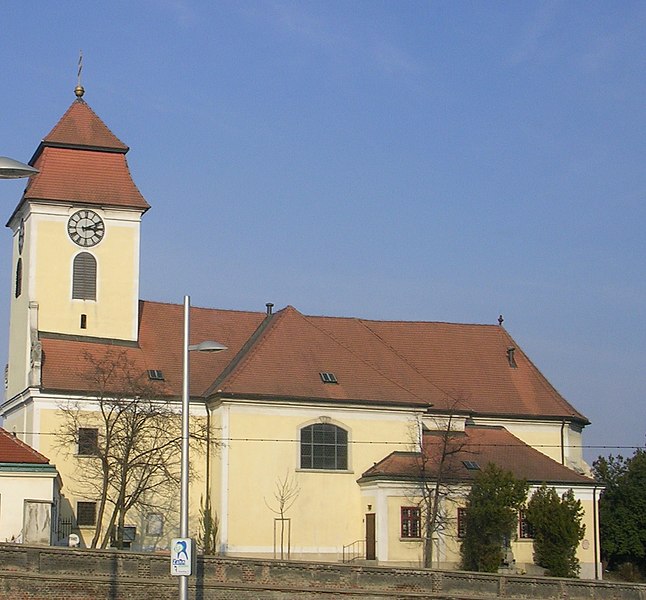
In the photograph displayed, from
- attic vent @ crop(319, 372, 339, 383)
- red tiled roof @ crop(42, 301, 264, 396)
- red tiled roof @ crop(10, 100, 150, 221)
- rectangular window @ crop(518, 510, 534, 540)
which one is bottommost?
rectangular window @ crop(518, 510, 534, 540)

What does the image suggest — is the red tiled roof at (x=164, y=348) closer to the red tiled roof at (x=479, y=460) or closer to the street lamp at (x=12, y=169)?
the red tiled roof at (x=479, y=460)

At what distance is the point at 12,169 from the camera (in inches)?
617

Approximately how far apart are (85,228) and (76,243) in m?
0.74

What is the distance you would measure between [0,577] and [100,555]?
8.93 ft

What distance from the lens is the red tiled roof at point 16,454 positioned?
38.8m

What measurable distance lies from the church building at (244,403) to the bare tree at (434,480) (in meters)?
0.17

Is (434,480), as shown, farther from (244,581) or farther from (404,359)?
(244,581)

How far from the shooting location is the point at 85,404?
154ft

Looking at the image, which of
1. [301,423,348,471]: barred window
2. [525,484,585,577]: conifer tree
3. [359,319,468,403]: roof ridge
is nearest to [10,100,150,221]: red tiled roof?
[359,319,468,403]: roof ridge

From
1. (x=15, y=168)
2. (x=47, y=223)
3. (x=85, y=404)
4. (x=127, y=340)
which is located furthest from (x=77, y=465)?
(x=15, y=168)

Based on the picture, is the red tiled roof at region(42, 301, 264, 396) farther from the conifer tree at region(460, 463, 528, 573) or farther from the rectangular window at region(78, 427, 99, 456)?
the conifer tree at region(460, 463, 528, 573)

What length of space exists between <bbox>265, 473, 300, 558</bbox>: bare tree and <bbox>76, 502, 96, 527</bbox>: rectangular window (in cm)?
679

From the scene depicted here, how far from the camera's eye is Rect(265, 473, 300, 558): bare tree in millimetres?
46500

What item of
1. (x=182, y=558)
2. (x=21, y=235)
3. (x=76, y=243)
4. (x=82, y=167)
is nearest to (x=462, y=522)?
(x=76, y=243)
